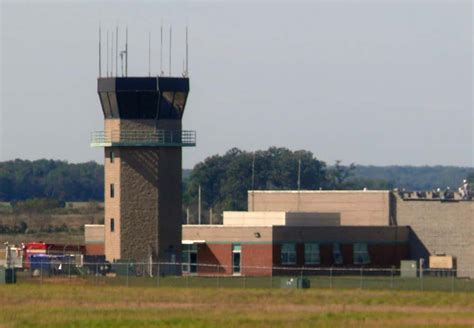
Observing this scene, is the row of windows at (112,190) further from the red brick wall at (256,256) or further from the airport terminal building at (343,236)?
the red brick wall at (256,256)

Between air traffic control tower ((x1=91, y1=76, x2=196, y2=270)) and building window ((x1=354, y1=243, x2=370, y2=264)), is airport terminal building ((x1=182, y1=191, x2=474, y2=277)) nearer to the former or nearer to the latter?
building window ((x1=354, y1=243, x2=370, y2=264))

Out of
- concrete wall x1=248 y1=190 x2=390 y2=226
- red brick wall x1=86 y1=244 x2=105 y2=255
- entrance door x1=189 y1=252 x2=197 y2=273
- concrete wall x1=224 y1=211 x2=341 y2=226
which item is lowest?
entrance door x1=189 y1=252 x2=197 y2=273

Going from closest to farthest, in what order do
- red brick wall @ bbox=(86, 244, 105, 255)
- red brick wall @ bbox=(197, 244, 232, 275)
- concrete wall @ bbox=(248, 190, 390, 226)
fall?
red brick wall @ bbox=(197, 244, 232, 275) → concrete wall @ bbox=(248, 190, 390, 226) → red brick wall @ bbox=(86, 244, 105, 255)

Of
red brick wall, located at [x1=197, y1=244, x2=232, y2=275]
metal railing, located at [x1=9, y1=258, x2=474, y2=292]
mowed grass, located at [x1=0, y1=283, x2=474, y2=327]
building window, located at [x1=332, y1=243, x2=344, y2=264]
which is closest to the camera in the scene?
mowed grass, located at [x1=0, y1=283, x2=474, y2=327]

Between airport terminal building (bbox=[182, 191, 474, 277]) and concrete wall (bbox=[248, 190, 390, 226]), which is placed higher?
concrete wall (bbox=[248, 190, 390, 226])

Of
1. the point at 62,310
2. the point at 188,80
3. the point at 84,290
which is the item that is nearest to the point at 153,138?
the point at 188,80

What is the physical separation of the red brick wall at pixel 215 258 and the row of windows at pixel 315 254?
150 inches

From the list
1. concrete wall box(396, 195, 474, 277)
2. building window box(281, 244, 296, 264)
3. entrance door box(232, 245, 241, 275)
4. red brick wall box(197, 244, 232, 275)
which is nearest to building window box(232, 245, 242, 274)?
entrance door box(232, 245, 241, 275)

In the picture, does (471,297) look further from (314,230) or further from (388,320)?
(314,230)

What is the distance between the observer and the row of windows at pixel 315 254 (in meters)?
116

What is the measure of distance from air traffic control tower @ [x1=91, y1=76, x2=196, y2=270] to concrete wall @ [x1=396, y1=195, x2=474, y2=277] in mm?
16511

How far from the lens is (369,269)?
112938mm

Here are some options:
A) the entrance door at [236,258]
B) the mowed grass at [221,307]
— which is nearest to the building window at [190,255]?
the entrance door at [236,258]

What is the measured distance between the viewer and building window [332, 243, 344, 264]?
117m
